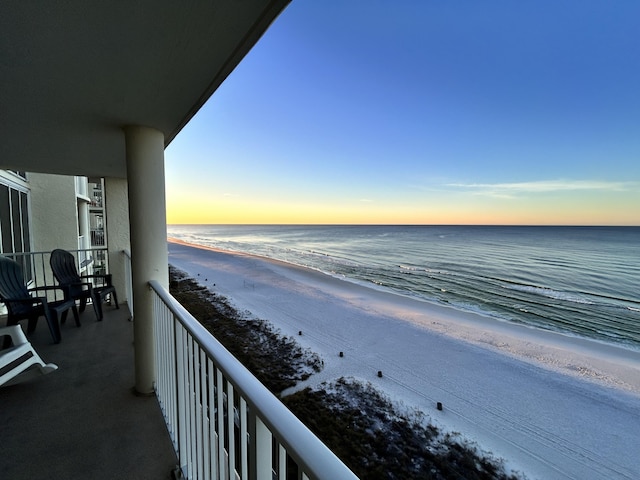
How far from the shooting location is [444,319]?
28.7 feet

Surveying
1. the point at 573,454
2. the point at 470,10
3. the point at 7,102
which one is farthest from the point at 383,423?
the point at 470,10

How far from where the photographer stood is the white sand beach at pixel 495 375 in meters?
3.83

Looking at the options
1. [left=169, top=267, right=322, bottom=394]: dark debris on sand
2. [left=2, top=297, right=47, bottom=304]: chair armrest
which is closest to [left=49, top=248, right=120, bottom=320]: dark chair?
[left=2, top=297, right=47, bottom=304]: chair armrest

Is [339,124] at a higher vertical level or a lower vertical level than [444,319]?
higher

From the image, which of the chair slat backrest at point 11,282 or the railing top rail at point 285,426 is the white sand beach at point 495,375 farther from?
the railing top rail at point 285,426

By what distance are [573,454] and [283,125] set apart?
637 inches

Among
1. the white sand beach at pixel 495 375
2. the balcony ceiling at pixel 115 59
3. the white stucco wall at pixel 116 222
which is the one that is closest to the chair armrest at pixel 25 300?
the white stucco wall at pixel 116 222


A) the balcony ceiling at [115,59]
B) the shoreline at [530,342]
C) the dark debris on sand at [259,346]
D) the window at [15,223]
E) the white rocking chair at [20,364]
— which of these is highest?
the balcony ceiling at [115,59]

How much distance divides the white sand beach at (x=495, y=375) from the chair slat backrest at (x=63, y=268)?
164 inches

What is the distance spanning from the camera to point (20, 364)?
246 centimetres

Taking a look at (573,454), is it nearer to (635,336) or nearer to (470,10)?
(635,336)

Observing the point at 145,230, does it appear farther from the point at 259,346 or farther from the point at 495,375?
the point at 495,375

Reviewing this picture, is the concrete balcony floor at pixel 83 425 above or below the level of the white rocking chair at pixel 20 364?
below

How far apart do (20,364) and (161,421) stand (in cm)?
158
